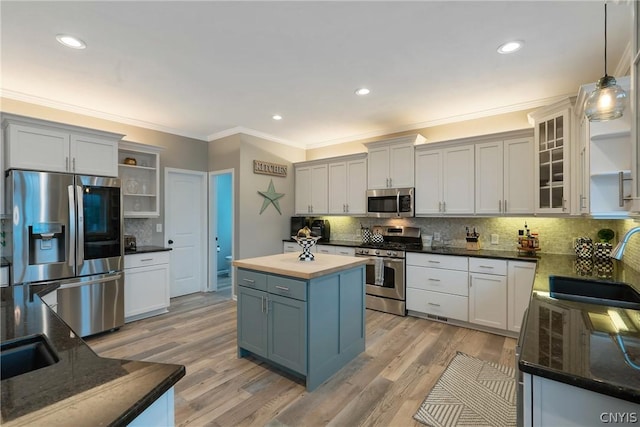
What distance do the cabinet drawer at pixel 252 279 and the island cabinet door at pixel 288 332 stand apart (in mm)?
137

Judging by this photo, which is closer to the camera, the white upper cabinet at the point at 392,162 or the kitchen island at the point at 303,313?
the kitchen island at the point at 303,313

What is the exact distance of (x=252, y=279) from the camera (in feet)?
8.55

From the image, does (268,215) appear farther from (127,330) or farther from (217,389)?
(217,389)

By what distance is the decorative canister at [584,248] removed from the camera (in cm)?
285

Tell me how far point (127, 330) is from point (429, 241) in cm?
412

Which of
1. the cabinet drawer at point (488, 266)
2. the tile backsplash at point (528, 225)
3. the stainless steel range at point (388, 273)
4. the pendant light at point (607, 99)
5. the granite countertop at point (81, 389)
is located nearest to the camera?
the granite countertop at point (81, 389)

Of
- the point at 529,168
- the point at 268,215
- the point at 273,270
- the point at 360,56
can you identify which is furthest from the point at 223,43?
the point at 529,168

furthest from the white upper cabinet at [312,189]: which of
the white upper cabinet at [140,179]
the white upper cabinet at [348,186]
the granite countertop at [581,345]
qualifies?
the granite countertop at [581,345]

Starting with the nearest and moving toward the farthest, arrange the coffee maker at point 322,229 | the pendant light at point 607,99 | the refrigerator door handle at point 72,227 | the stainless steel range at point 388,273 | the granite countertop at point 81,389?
1. the granite countertop at point 81,389
2. the pendant light at point 607,99
3. the refrigerator door handle at point 72,227
4. the stainless steel range at point 388,273
5. the coffee maker at point 322,229

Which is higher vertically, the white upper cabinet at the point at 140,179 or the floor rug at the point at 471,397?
the white upper cabinet at the point at 140,179

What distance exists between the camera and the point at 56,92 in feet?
10.8

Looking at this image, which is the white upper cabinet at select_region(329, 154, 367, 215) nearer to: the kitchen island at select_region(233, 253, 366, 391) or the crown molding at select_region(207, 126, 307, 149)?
the crown molding at select_region(207, 126, 307, 149)

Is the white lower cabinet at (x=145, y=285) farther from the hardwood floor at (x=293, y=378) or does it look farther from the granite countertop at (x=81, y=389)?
the granite countertop at (x=81, y=389)

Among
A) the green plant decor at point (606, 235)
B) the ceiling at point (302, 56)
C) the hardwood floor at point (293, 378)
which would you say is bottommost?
the hardwood floor at point (293, 378)
